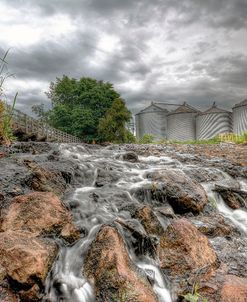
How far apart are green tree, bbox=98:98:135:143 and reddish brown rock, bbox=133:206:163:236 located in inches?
1099

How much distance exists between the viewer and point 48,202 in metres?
4.14

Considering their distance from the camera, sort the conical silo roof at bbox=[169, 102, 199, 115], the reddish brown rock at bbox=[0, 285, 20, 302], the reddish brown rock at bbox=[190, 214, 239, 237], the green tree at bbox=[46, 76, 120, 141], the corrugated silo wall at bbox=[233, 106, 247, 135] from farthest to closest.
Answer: the conical silo roof at bbox=[169, 102, 199, 115]
the corrugated silo wall at bbox=[233, 106, 247, 135]
the green tree at bbox=[46, 76, 120, 141]
the reddish brown rock at bbox=[190, 214, 239, 237]
the reddish brown rock at bbox=[0, 285, 20, 302]

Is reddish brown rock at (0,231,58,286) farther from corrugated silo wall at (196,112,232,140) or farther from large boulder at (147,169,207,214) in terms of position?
corrugated silo wall at (196,112,232,140)

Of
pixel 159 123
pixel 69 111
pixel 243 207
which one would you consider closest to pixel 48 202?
pixel 243 207

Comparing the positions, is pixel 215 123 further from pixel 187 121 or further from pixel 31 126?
pixel 31 126

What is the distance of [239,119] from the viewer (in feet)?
145

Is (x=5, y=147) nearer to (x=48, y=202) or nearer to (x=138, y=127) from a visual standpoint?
(x=48, y=202)

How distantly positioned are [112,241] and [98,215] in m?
1.24

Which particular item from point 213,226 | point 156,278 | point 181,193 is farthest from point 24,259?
point 181,193

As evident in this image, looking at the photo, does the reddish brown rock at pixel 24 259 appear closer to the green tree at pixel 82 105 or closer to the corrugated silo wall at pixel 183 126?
the green tree at pixel 82 105

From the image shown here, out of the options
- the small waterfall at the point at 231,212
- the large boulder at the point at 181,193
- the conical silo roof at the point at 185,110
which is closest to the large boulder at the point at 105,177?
the large boulder at the point at 181,193

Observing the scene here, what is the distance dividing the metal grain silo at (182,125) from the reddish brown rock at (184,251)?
45781 millimetres

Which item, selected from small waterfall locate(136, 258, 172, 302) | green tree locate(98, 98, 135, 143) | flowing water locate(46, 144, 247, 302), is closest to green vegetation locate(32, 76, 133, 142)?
green tree locate(98, 98, 135, 143)

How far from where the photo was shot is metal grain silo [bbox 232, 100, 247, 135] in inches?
1693
